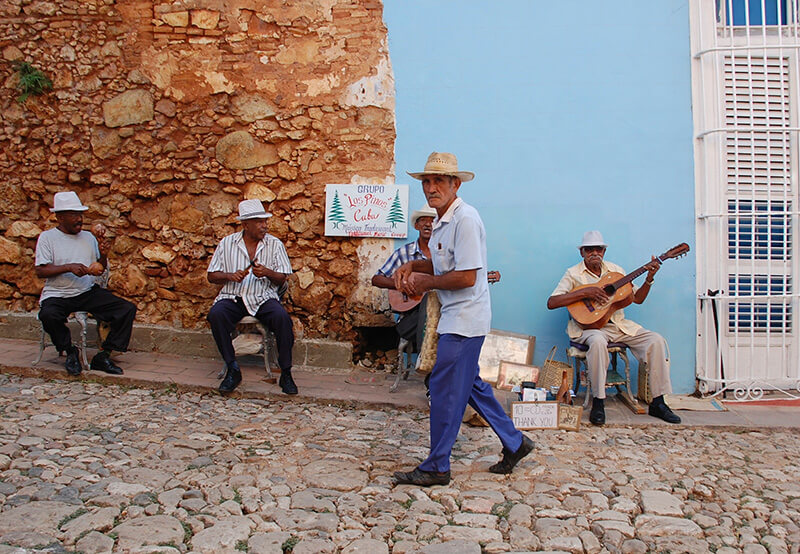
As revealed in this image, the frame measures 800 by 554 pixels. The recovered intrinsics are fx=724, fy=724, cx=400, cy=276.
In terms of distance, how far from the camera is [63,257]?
5797mm

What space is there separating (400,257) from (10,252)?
149 inches

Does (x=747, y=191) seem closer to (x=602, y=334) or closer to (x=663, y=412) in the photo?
(x=602, y=334)

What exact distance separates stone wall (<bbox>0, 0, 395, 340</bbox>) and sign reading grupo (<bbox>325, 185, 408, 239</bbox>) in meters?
0.10

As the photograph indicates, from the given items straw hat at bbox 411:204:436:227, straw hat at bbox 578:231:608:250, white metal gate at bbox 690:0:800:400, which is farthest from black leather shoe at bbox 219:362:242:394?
white metal gate at bbox 690:0:800:400

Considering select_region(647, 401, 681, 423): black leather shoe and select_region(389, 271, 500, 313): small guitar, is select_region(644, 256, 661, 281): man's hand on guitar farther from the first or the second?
select_region(389, 271, 500, 313): small guitar

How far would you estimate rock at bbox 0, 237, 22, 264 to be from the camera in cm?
679

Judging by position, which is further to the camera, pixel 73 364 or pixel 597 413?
pixel 73 364

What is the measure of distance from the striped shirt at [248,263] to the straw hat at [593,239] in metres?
2.36

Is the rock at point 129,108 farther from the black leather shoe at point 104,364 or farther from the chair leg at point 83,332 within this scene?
the black leather shoe at point 104,364

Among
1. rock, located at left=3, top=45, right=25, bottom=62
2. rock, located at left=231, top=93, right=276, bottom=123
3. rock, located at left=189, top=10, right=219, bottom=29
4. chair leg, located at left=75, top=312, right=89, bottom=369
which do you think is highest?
rock, located at left=189, top=10, right=219, bottom=29

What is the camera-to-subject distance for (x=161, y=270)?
21.7 ft

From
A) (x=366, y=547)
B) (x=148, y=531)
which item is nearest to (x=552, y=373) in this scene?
(x=366, y=547)

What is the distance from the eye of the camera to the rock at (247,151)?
6434 mm

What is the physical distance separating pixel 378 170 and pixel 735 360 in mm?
3338
